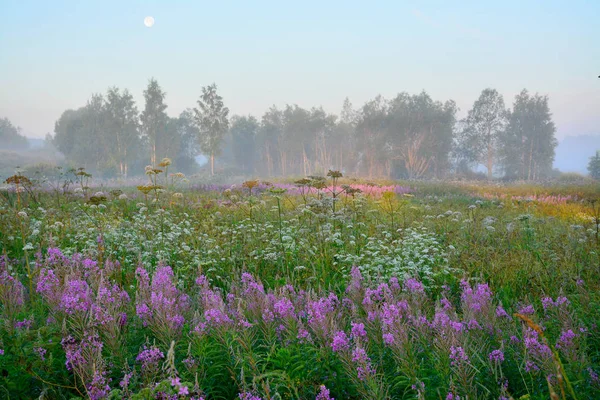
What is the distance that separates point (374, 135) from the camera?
5781 cm

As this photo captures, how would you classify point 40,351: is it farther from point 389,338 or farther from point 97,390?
point 389,338

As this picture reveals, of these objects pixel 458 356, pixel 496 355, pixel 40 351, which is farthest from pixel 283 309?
pixel 40 351

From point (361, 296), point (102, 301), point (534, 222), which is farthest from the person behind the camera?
point (534, 222)

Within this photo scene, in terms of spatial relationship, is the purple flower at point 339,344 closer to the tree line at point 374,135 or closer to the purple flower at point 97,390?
the purple flower at point 97,390

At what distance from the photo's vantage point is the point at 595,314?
2.77m

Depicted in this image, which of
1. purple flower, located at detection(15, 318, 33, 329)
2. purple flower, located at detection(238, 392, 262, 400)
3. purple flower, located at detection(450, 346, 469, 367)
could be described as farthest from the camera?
purple flower, located at detection(15, 318, 33, 329)

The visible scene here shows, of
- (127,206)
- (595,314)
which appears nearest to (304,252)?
(595,314)

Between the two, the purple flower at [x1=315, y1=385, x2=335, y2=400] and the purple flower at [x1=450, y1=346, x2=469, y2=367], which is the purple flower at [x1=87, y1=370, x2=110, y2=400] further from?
the purple flower at [x1=450, y1=346, x2=469, y2=367]

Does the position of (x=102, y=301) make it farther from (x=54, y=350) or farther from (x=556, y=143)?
(x=556, y=143)

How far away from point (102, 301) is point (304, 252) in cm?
376

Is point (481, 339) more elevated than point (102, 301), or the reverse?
point (102, 301)

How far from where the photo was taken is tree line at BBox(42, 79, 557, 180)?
52.2 m

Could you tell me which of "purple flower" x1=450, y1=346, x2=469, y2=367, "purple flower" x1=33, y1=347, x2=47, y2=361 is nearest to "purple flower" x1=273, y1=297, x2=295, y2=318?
"purple flower" x1=450, y1=346, x2=469, y2=367

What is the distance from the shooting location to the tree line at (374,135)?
5219 centimetres
